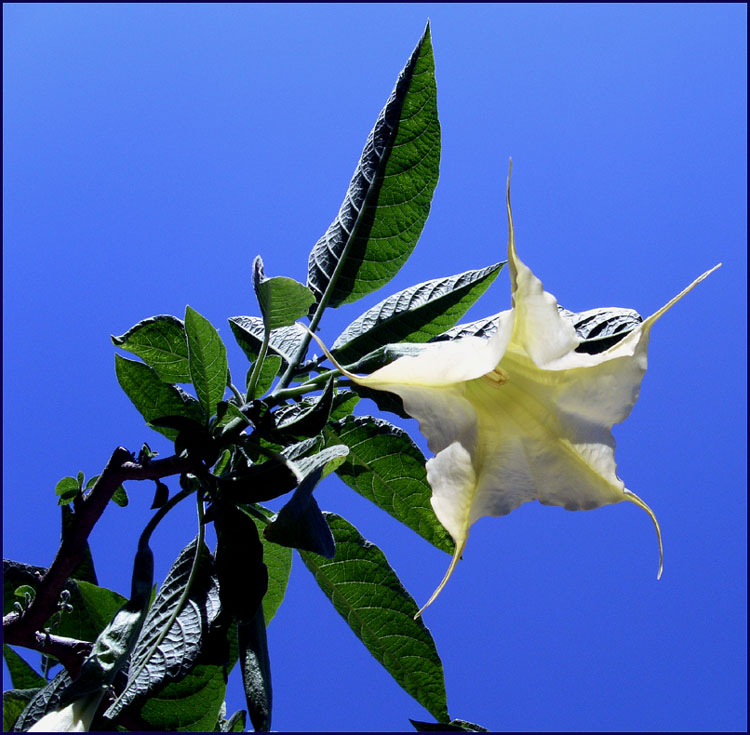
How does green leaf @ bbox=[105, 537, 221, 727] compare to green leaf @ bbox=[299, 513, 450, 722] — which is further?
green leaf @ bbox=[299, 513, 450, 722]

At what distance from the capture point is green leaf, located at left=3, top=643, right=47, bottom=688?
1.16m

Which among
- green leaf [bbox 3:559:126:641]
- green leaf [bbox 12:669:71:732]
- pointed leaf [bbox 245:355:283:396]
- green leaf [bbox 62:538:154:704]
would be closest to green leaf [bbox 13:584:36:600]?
green leaf [bbox 3:559:126:641]

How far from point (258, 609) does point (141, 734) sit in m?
0.19

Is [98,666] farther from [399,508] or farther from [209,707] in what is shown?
[399,508]

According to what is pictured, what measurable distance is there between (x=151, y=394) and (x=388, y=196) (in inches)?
16.8

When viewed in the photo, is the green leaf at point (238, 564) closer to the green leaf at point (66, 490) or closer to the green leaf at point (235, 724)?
the green leaf at point (66, 490)

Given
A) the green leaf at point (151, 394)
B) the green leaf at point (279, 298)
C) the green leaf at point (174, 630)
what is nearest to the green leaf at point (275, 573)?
the green leaf at point (174, 630)

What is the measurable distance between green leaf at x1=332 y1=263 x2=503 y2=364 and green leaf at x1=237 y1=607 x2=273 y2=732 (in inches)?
14.9

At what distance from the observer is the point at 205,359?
907mm

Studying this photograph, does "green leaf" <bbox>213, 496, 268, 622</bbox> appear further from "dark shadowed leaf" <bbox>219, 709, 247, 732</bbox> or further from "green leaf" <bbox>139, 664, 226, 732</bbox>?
"dark shadowed leaf" <bbox>219, 709, 247, 732</bbox>

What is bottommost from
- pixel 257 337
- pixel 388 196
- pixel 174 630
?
pixel 174 630

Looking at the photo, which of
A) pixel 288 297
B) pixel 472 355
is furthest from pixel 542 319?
pixel 288 297

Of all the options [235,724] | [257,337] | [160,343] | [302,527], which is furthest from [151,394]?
[235,724]

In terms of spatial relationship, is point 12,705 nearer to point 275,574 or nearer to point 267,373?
point 275,574
